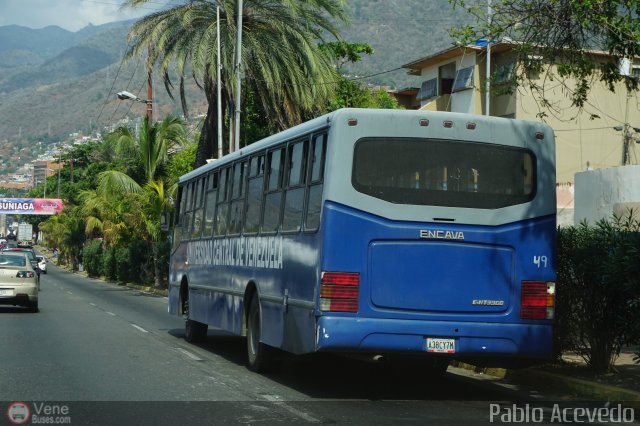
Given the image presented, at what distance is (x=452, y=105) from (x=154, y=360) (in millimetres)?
33800

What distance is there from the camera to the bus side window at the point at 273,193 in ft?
44.5

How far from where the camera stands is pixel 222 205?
16906 millimetres

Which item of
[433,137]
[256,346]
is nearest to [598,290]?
[433,137]

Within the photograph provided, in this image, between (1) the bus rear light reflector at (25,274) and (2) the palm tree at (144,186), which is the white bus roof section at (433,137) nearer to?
(1) the bus rear light reflector at (25,274)

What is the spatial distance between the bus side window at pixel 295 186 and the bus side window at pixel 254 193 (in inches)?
50.7

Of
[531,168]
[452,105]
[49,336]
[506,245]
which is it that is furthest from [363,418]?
[452,105]

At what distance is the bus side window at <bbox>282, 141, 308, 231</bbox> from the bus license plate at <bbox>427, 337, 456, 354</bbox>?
223 centimetres

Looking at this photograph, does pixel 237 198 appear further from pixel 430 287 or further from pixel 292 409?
pixel 292 409

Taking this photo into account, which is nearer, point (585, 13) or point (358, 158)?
point (358, 158)

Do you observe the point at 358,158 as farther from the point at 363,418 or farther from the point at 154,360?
the point at 154,360

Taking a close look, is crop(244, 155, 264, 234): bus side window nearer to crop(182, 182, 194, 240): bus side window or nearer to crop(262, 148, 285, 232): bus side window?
crop(262, 148, 285, 232): bus side window

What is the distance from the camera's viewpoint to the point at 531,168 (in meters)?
12.1

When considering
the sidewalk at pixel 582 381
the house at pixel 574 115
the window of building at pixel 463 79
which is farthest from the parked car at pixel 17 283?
the window of building at pixel 463 79

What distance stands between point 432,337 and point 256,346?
3710mm
